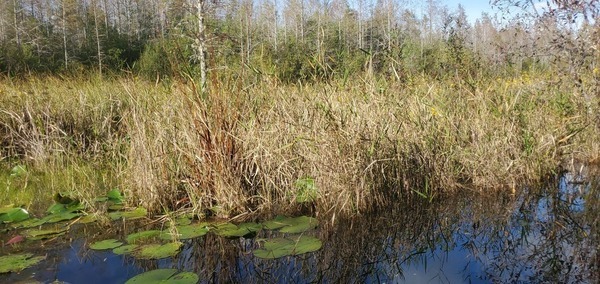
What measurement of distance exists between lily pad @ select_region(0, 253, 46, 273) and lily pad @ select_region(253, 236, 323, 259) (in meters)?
1.10

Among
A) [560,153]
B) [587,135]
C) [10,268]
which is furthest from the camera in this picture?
[587,135]

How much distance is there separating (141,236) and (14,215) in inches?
38.8

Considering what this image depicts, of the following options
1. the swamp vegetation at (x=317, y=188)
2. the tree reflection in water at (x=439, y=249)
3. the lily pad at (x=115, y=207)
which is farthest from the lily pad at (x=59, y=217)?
the tree reflection in water at (x=439, y=249)

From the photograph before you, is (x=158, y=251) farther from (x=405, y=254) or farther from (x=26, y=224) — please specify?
(x=405, y=254)

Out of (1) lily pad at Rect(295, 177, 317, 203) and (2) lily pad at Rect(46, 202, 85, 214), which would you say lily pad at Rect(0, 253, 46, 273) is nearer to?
(2) lily pad at Rect(46, 202, 85, 214)

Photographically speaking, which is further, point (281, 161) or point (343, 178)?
point (281, 161)

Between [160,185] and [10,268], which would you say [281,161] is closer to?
[160,185]

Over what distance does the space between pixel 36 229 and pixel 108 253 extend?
639 millimetres

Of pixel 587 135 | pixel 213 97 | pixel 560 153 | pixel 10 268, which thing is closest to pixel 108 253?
pixel 10 268

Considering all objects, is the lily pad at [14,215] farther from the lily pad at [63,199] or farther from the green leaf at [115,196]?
the green leaf at [115,196]

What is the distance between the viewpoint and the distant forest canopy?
3541mm

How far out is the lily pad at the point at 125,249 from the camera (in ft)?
7.26

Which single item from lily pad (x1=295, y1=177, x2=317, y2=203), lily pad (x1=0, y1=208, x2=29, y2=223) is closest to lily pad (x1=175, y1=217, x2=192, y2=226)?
lily pad (x1=295, y1=177, x2=317, y2=203)

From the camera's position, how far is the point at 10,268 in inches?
79.4
